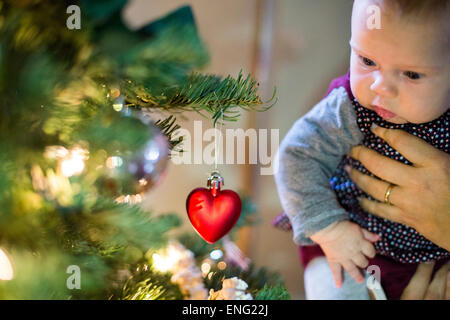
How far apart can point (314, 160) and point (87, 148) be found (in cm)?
33

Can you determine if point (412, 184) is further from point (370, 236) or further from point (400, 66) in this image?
point (400, 66)

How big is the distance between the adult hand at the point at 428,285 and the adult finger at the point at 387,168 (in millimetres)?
152

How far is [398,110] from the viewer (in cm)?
61

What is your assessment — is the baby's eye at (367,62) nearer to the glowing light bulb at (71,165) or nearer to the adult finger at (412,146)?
the adult finger at (412,146)

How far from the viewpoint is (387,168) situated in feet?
2.28

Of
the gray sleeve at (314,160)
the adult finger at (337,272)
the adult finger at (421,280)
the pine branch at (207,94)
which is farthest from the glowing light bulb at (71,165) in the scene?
the adult finger at (421,280)

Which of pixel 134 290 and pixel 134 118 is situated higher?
pixel 134 118

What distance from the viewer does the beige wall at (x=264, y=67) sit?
1.08 m

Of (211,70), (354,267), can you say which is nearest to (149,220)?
(354,267)

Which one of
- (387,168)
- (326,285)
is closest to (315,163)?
(387,168)

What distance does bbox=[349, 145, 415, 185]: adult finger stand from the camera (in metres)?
0.69
